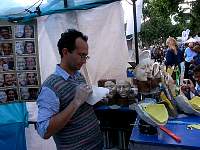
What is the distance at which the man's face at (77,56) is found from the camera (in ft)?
7.51

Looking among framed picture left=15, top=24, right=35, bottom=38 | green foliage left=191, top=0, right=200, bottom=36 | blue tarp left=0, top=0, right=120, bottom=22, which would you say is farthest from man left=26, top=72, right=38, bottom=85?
green foliage left=191, top=0, right=200, bottom=36

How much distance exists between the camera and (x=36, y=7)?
13.5 ft

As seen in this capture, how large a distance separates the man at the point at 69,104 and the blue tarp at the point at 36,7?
5.93 ft

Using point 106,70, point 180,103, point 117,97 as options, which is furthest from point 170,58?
point 180,103

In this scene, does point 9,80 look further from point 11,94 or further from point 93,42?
point 93,42

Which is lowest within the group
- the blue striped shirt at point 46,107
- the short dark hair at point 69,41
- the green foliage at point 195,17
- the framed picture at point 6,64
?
the blue striped shirt at point 46,107

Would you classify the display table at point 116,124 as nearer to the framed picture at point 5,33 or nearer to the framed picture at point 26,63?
the framed picture at point 26,63

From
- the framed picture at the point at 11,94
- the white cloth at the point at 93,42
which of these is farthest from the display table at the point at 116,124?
the framed picture at the point at 11,94

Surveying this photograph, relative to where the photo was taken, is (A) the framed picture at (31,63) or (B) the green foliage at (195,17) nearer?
(A) the framed picture at (31,63)

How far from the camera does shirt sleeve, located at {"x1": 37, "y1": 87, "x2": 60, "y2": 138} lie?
218 centimetres

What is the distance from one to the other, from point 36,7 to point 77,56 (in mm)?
2027

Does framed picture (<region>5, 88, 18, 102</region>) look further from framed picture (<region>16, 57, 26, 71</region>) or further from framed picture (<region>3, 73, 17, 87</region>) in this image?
framed picture (<region>16, 57, 26, 71</region>)

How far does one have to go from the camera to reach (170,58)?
31.4ft

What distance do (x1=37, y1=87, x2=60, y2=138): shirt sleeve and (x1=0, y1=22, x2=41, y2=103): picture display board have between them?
206 centimetres
